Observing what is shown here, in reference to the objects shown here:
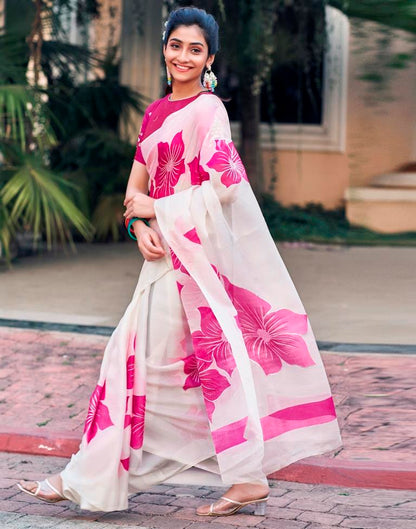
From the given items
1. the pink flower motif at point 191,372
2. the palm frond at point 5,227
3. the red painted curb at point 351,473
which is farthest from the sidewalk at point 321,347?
the pink flower motif at point 191,372

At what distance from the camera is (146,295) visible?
318cm

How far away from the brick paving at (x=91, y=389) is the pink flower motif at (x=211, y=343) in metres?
1.20

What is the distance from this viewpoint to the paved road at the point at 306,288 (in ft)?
22.2

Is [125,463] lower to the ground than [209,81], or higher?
lower

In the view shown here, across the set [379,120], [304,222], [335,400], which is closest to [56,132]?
[304,222]

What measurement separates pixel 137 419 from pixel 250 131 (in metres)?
8.84

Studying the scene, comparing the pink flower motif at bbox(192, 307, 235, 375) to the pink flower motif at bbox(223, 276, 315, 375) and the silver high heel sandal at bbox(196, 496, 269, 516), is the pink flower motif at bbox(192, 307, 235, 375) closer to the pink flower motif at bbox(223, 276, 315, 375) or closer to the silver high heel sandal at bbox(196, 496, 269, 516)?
the pink flower motif at bbox(223, 276, 315, 375)

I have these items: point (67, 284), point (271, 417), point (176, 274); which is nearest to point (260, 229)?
point (176, 274)

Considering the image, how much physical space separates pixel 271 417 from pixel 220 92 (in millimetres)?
9410

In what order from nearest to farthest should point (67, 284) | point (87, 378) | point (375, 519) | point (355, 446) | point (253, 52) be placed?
point (375, 519) < point (355, 446) < point (87, 378) < point (67, 284) < point (253, 52)

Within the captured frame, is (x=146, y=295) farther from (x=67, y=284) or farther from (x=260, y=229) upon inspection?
(x=67, y=284)

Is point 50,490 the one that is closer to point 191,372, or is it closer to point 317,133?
point 191,372

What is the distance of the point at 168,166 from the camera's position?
3129mm

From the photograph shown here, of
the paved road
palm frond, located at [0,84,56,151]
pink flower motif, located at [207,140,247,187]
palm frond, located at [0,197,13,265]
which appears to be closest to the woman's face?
pink flower motif, located at [207,140,247,187]
